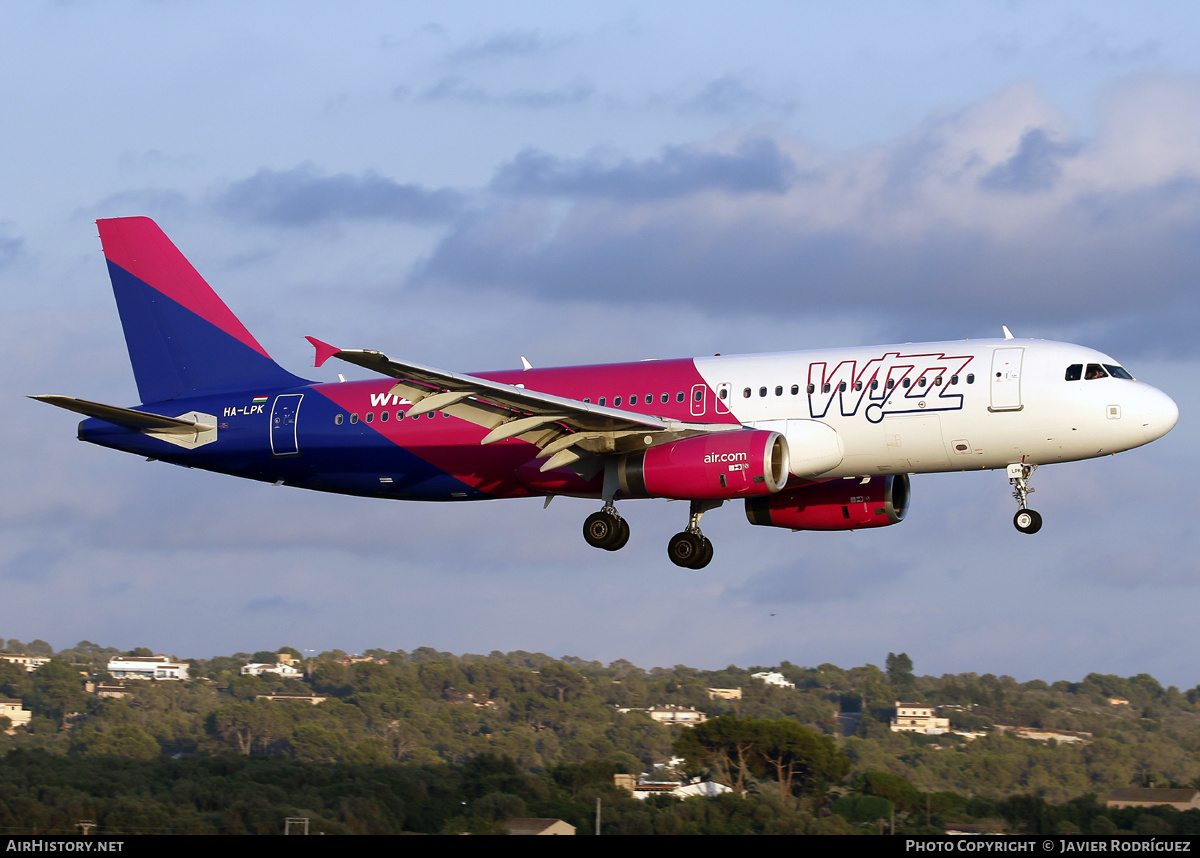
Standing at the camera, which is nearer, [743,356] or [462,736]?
[743,356]

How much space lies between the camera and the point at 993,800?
54.8 meters

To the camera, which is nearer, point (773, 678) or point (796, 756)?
point (796, 756)

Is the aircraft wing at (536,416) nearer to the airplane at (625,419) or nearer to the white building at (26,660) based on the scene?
the airplane at (625,419)

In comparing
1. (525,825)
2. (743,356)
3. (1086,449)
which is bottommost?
(525,825)

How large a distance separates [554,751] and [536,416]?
32915 mm

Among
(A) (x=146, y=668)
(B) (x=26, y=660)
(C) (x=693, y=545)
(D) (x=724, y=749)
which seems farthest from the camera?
(A) (x=146, y=668)

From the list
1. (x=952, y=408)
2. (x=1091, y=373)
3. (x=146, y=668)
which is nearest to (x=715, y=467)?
(x=952, y=408)

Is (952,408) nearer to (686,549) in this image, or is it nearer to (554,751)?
(686,549)

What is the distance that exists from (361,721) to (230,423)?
88.0 feet

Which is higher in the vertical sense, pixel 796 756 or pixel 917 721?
pixel 917 721

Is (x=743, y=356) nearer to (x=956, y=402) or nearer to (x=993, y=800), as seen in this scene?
(x=956, y=402)

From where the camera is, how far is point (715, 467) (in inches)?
1580
